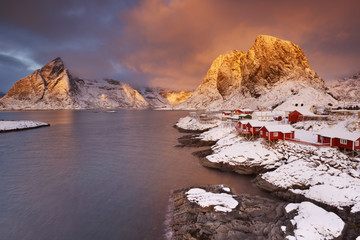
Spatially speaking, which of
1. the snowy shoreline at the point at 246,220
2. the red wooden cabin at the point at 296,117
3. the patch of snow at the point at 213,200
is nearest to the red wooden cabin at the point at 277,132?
the snowy shoreline at the point at 246,220

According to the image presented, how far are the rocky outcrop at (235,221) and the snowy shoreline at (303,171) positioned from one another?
3802 millimetres

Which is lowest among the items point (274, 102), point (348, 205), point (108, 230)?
point (108, 230)

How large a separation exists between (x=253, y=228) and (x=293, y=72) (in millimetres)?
136616

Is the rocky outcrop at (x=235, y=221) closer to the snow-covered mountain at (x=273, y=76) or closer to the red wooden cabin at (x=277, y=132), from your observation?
the red wooden cabin at (x=277, y=132)

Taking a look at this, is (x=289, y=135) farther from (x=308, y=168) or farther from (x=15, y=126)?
(x=15, y=126)

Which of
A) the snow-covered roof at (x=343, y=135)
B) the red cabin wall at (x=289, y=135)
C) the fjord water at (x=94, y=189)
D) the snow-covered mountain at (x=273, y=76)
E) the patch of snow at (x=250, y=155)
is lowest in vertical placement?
the fjord water at (x=94, y=189)

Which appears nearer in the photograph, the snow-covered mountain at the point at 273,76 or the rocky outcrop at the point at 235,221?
the rocky outcrop at the point at 235,221

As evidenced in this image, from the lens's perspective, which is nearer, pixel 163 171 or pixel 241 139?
pixel 163 171

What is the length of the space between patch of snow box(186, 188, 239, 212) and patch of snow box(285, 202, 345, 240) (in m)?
4.12

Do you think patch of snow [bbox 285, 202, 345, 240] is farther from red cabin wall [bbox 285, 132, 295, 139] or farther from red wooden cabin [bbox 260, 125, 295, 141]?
red cabin wall [bbox 285, 132, 295, 139]

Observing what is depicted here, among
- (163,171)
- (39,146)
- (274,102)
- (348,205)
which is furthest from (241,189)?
(274,102)

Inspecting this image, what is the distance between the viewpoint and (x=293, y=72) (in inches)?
4830

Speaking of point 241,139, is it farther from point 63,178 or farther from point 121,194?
point 63,178

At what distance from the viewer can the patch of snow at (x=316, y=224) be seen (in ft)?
34.2
